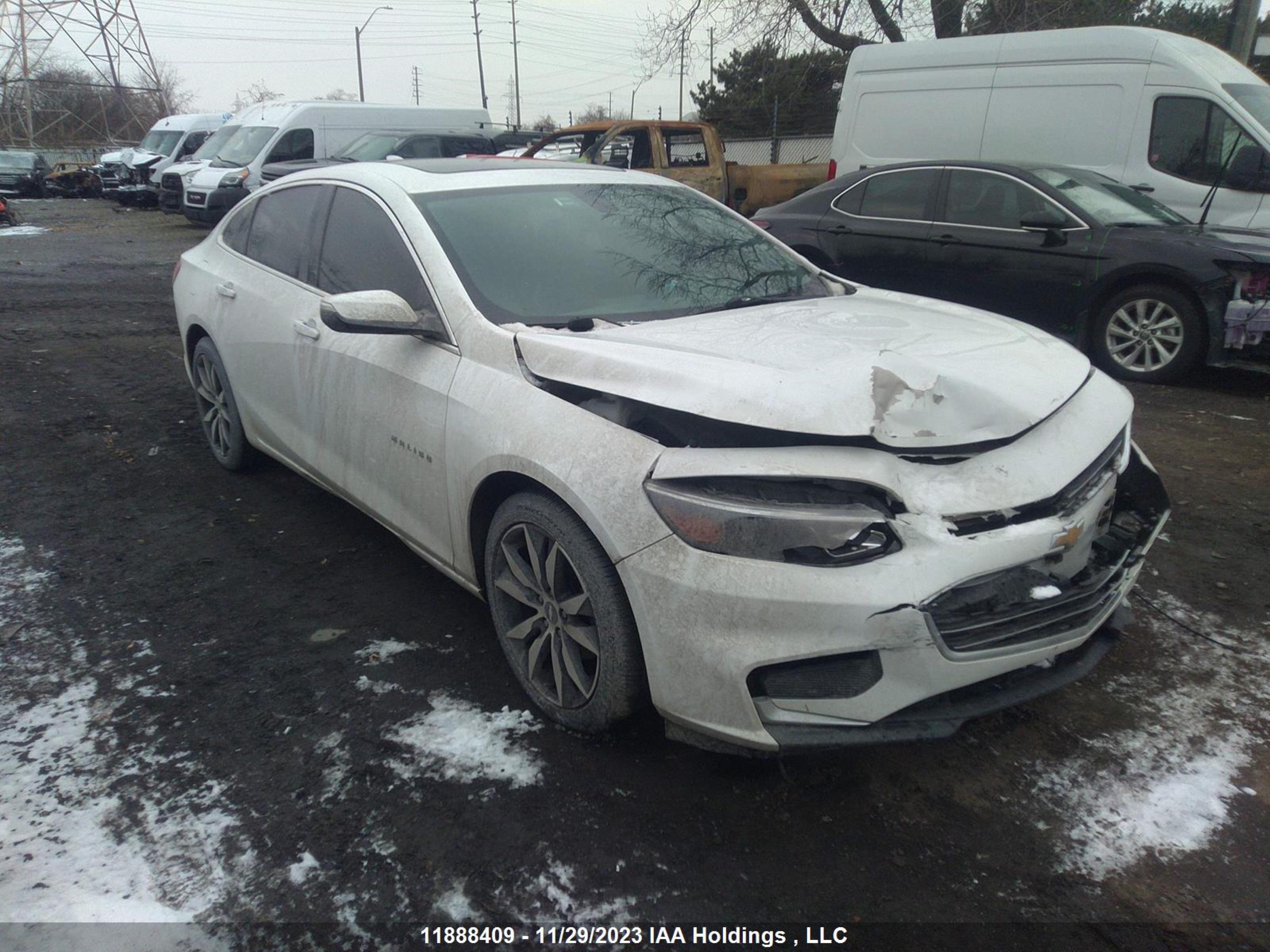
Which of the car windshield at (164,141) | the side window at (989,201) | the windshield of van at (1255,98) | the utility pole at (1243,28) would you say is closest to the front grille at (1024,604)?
the side window at (989,201)

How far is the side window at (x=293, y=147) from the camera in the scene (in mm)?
16688

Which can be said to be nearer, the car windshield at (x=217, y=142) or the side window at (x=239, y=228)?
the side window at (x=239, y=228)

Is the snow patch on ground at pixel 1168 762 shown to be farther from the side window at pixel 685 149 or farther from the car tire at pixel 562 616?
the side window at pixel 685 149

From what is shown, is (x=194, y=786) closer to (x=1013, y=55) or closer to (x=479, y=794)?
(x=479, y=794)

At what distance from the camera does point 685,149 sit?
40.0 feet

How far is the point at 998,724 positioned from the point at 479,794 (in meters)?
1.53

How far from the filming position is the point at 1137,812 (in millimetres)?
2387

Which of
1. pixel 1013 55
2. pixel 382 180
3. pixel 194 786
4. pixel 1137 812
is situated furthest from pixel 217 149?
pixel 1137 812

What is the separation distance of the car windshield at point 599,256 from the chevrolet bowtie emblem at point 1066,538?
138cm

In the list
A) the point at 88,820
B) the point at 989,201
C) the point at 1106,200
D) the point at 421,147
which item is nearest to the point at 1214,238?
the point at 1106,200

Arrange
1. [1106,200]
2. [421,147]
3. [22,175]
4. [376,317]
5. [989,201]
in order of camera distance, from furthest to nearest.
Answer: [22,175], [421,147], [989,201], [1106,200], [376,317]

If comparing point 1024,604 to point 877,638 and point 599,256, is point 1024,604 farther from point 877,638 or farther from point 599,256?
point 599,256

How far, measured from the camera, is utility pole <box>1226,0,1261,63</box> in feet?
35.0

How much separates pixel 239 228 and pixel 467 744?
122 inches
